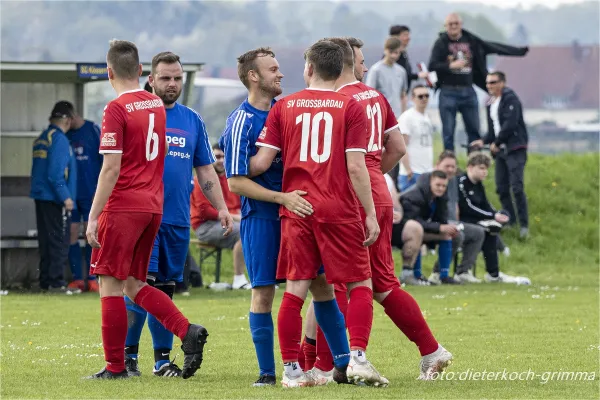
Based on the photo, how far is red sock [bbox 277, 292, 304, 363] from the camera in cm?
800

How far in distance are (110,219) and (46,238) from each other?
27.0 feet

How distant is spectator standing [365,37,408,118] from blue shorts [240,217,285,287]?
10242 millimetres

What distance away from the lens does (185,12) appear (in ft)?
410

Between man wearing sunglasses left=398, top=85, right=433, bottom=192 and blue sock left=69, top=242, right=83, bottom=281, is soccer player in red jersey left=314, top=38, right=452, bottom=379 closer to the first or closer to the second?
blue sock left=69, top=242, right=83, bottom=281

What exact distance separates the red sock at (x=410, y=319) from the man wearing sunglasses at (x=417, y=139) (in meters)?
9.43

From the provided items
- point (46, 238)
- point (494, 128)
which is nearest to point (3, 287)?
point (46, 238)

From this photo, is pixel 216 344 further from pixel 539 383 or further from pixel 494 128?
pixel 494 128

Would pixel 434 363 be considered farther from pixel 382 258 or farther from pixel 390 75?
pixel 390 75

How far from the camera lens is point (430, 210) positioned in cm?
1725

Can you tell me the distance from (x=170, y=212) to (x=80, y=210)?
8.05m

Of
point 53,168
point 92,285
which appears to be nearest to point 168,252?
point 53,168

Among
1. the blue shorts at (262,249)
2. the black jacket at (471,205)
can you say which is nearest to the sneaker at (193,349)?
the blue shorts at (262,249)

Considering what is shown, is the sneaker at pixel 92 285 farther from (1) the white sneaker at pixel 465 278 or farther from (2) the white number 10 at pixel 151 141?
(2) the white number 10 at pixel 151 141

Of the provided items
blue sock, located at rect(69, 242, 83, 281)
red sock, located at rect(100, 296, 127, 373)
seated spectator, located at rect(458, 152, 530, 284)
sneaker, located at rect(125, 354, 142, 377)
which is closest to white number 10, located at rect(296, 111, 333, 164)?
red sock, located at rect(100, 296, 127, 373)
